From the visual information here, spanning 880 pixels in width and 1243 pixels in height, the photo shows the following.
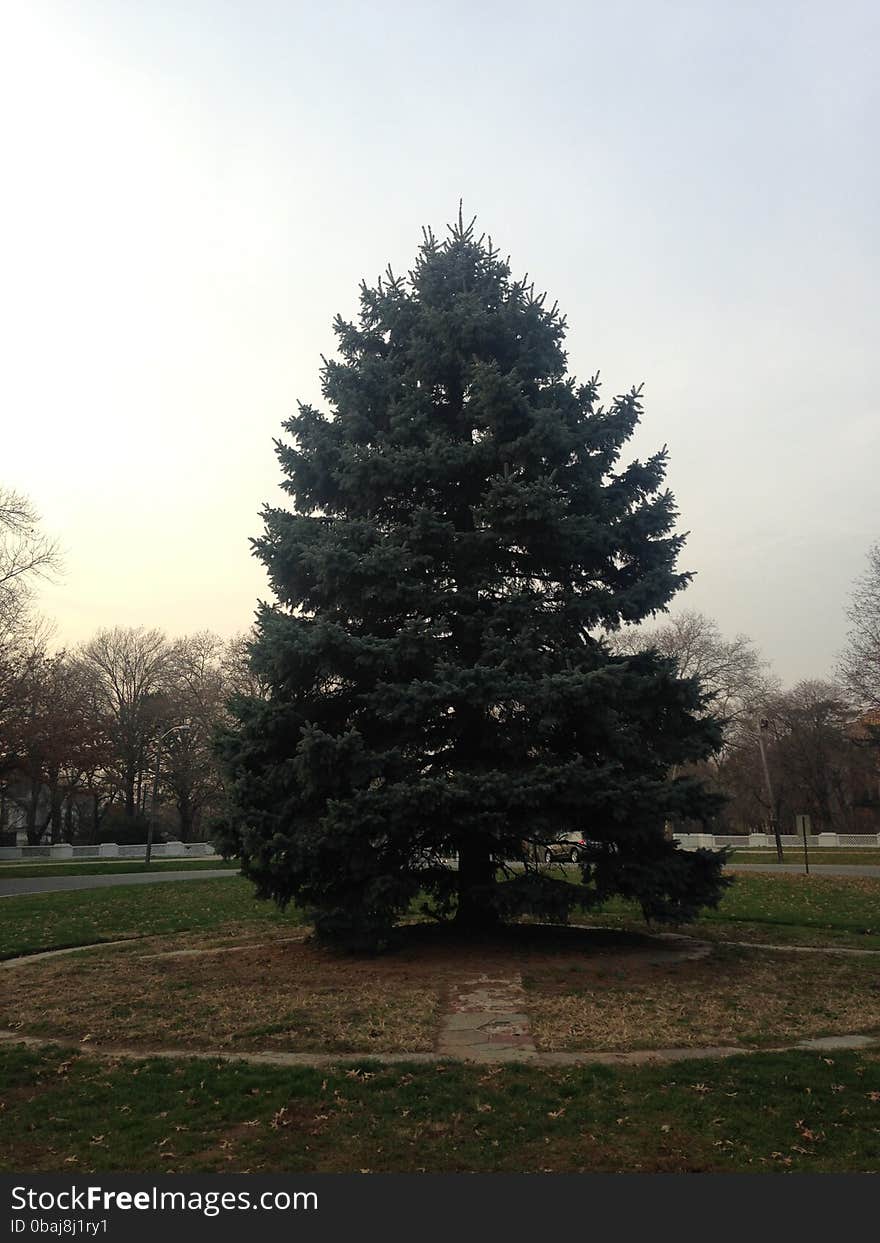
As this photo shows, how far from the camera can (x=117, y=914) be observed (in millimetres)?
17734

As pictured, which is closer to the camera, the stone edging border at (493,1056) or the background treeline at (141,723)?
the stone edging border at (493,1056)

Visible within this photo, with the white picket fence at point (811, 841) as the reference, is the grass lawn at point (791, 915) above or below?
above

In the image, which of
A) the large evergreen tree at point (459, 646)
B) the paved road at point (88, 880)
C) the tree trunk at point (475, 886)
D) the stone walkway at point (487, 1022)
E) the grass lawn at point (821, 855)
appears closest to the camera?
the stone walkway at point (487, 1022)

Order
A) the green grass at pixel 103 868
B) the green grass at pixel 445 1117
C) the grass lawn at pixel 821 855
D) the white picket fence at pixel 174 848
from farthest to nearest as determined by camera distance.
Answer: the white picket fence at pixel 174 848
the grass lawn at pixel 821 855
the green grass at pixel 103 868
the green grass at pixel 445 1117

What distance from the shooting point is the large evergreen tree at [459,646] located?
1015cm

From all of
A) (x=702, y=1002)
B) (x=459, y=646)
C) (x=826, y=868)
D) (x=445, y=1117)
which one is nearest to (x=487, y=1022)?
(x=702, y=1002)

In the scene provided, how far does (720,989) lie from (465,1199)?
5.70 m

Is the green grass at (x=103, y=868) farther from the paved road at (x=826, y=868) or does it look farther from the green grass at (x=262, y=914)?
the paved road at (x=826, y=868)

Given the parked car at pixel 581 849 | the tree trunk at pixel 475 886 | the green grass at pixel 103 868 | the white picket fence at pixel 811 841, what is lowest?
the white picket fence at pixel 811 841

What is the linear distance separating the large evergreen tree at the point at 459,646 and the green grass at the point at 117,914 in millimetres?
5231

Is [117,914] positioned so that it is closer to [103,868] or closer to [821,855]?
[103,868]

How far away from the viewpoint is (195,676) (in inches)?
2270

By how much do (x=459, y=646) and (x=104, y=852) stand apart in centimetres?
3772

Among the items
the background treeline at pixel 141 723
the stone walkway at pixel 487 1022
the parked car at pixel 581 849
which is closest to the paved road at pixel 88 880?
the background treeline at pixel 141 723
